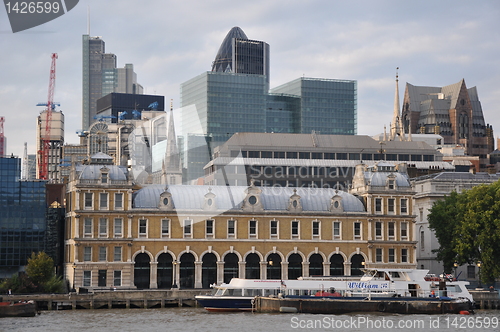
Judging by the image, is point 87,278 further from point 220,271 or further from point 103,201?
point 220,271

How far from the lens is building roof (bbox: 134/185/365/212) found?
117637 millimetres

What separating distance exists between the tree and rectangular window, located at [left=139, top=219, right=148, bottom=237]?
4014 cm

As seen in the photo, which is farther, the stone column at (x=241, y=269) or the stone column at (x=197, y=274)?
the stone column at (x=241, y=269)

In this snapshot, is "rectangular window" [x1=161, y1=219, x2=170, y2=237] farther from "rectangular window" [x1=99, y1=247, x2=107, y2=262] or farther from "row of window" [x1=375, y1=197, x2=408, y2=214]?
"row of window" [x1=375, y1=197, x2=408, y2=214]

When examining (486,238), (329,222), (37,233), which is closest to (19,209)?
(37,233)

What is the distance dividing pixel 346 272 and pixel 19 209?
45.7 meters

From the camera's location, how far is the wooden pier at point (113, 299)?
98.6 m

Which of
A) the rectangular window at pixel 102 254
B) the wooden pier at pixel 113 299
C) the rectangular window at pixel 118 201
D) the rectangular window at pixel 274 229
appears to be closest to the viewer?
the wooden pier at pixel 113 299

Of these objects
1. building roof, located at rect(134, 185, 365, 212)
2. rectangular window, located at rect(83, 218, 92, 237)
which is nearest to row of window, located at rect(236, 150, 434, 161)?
building roof, located at rect(134, 185, 365, 212)

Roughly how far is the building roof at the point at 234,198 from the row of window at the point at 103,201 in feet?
8.03

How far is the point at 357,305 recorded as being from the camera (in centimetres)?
9269

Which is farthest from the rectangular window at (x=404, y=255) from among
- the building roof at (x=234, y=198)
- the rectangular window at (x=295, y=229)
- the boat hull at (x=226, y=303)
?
the boat hull at (x=226, y=303)

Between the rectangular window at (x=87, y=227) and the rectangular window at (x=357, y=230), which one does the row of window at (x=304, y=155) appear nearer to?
the rectangular window at (x=357, y=230)

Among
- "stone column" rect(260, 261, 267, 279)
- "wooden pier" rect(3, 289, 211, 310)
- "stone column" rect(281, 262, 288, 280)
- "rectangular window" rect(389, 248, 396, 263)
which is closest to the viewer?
"wooden pier" rect(3, 289, 211, 310)
